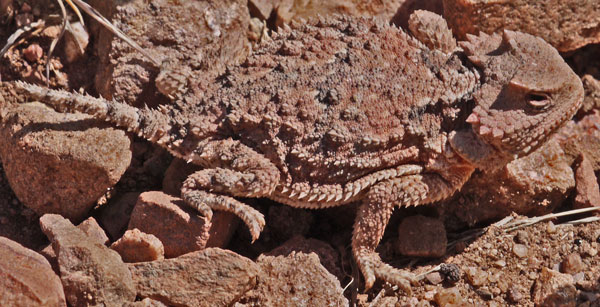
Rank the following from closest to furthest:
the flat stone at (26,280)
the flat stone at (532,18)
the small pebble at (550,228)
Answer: the flat stone at (26,280), the small pebble at (550,228), the flat stone at (532,18)

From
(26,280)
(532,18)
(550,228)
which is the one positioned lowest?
(26,280)

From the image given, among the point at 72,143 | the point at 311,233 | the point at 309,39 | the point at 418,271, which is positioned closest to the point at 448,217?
the point at 418,271

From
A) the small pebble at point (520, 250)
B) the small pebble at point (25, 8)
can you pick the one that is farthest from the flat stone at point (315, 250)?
the small pebble at point (25, 8)

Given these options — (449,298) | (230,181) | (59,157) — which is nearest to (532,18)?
(449,298)

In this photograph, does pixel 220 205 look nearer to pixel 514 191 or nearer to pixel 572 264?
pixel 514 191

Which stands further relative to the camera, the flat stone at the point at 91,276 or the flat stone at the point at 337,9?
the flat stone at the point at 337,9

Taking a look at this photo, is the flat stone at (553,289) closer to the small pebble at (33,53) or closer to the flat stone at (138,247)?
the flat stone at (138,247)

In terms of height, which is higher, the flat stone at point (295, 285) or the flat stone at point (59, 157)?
the flat stone at point (59, 157)
